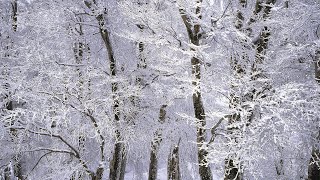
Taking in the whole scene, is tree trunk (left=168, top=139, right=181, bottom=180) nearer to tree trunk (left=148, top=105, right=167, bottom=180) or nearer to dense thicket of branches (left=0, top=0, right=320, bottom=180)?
dense thicket of branches (left=0, top=0, right=320, bottom=180)

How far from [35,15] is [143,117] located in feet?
12.7

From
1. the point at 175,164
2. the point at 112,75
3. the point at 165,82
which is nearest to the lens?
the point at 112,75

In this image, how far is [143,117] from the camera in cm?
888

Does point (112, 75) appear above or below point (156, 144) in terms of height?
Result: above

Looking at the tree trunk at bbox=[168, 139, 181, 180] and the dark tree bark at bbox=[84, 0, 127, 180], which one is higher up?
the dark tree bark at bbox=[84, 0, 127, 180]

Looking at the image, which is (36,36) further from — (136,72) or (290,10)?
(290,10)

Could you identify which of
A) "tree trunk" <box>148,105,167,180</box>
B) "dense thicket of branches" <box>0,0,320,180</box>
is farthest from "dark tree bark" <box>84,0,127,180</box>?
"tree trunk" <box>148,105,167,180</box>

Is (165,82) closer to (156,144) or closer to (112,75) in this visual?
(112,75)

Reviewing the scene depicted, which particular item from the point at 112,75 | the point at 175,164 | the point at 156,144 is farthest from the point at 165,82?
the point at 175,164

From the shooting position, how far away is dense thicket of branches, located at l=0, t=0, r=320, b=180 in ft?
20.1

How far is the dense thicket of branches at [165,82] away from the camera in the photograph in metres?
6.11

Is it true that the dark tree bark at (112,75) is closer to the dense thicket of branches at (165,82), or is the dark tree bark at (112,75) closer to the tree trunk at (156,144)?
the dense thicket of branches at (165,82)

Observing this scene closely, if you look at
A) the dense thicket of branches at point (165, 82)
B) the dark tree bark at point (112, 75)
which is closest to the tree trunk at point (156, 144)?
the dense thicket of branches at point (165, 82)

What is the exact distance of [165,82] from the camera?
8773mm
